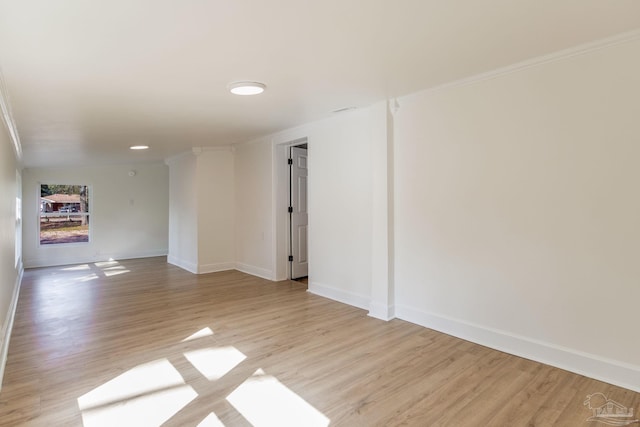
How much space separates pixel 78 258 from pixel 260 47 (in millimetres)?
7746

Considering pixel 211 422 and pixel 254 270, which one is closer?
pixel 211 422

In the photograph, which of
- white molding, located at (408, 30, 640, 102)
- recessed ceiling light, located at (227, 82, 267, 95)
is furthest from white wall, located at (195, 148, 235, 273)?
white molding, located at (408, 30, 640, 102)

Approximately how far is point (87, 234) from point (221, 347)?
265 inches

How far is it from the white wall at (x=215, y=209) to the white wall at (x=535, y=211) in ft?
12.6

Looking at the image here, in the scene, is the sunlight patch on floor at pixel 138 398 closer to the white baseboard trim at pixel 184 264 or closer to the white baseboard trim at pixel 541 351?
the white baseboard trim at pixel 541 351

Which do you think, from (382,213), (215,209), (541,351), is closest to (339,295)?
(382,213)

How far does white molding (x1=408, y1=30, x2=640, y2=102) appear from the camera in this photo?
223cm

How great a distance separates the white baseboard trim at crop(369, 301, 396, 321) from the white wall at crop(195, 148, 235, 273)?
3.51 meters

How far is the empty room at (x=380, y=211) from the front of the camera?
1998 millimetres

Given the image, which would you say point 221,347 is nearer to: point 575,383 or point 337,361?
point 337,361

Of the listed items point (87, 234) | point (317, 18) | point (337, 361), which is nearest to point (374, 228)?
point (337, 361)

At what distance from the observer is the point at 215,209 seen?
6348 mm

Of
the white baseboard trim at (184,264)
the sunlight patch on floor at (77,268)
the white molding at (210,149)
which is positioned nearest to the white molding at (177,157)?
the white molding at (210,149)

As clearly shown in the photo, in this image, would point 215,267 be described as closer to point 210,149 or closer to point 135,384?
point 210,149
